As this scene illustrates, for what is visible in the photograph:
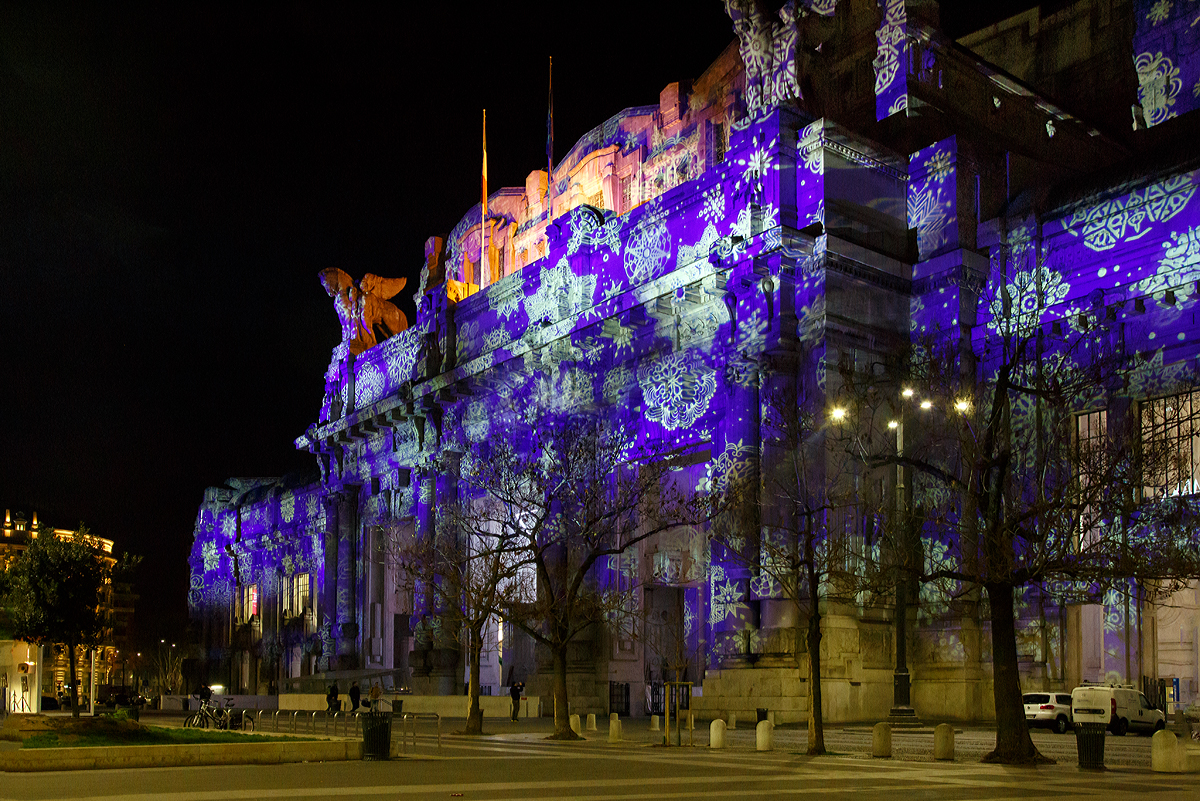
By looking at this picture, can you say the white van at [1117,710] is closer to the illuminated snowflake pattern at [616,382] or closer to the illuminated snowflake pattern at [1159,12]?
the illuminated snowflake pattern at [616,382]

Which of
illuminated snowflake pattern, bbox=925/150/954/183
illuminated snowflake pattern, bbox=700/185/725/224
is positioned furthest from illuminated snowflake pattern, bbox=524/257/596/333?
illuminated snowflake pattern, bbox=925/150/954/183

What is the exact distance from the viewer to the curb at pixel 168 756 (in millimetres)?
20594

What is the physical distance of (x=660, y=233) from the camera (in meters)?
46.9

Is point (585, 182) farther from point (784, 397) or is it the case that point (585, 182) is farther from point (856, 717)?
point (856, 717)

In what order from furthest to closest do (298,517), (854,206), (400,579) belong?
1. (298,517)
2. (400,579)
3. (854,206)

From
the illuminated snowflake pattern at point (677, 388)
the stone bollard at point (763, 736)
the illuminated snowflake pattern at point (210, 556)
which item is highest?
the illuminated snowflake pattern at point (677, 388)

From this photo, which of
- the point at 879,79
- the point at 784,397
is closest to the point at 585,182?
the point at 879,79

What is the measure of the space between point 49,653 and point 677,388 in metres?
40.4

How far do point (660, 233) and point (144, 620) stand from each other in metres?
111

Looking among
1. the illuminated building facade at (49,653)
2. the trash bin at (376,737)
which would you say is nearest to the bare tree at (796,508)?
the trash bin at (376,737)

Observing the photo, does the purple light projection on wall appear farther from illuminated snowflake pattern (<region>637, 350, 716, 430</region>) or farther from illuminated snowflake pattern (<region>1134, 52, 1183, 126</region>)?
illuminated snowflake pattern (<region>637, 350, 716, 430</region>)

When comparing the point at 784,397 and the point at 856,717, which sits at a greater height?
the point at 784,397

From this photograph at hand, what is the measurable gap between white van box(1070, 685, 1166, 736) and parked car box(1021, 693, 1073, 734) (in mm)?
2204

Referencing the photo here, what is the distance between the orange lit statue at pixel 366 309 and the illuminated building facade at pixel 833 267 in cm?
1485
